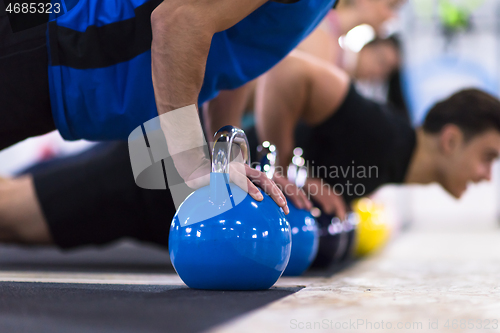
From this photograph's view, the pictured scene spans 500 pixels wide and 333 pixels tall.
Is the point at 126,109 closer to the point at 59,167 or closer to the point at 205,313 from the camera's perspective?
the point at 205,313

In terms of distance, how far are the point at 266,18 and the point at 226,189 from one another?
0.46m

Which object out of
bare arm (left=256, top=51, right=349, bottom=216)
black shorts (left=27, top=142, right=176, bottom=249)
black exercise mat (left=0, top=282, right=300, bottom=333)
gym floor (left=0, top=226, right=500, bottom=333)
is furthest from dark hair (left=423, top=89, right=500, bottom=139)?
black exercise mat (left=0, top=282, right=300, bottom=333)

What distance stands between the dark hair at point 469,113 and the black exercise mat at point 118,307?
1371mm

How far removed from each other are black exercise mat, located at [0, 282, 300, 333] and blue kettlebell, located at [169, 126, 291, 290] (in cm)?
5

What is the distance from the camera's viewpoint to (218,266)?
3.64 feet

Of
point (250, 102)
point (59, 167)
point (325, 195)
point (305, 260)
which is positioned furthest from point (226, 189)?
point (250, 102)

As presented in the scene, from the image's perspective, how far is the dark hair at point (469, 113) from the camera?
2166 millimetres

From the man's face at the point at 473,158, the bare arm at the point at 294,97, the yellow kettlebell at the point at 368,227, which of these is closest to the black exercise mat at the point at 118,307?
the bare arm at the point at 294,97

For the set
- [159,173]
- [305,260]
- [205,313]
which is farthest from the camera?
[159,173]

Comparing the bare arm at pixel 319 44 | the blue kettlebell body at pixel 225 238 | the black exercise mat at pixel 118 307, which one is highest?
the bare arm at pixel 319 44

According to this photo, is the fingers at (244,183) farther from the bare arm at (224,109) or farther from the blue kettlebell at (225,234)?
the bare arm at (224,109)

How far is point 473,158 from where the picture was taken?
2.23m

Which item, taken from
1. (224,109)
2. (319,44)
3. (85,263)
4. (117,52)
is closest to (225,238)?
(117,52)

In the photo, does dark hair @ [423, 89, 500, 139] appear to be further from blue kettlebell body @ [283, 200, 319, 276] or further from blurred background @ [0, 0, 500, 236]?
blurred background @ [0, 0, 500, 236]
